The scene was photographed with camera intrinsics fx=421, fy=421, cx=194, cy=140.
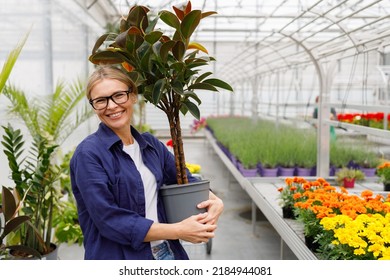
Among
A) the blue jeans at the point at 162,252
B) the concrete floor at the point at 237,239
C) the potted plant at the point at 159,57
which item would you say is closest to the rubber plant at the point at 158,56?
the potted plant at the point at 159,57

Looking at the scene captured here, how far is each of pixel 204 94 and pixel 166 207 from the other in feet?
42.3

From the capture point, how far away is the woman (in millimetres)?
1214

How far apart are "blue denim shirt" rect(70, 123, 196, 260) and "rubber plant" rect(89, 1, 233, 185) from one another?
0.19 metres

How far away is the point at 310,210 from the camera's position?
7.98 feet

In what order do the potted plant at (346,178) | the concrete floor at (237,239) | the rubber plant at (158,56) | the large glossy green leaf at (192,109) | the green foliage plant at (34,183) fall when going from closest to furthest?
the rubber plant at (158,56)
the large glossy green leaf at (192,109)
the green foliage plant at (34,183)
the concrete floor at (237,239)
the potted plant at (346,178)

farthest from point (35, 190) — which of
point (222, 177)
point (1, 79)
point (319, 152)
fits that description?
point (222, 177)

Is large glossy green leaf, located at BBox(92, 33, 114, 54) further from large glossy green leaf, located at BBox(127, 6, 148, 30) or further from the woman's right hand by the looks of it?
the woman's right hand

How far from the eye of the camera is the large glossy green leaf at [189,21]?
133cm

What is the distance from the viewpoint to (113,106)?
127cm

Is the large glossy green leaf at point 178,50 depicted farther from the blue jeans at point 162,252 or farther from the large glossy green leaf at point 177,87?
the blue jeans at point 162,252

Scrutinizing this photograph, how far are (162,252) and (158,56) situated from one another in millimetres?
633

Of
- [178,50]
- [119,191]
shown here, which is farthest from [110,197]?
[178,50]

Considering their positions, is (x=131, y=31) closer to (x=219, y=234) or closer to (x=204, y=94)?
(x=219, y=234)
